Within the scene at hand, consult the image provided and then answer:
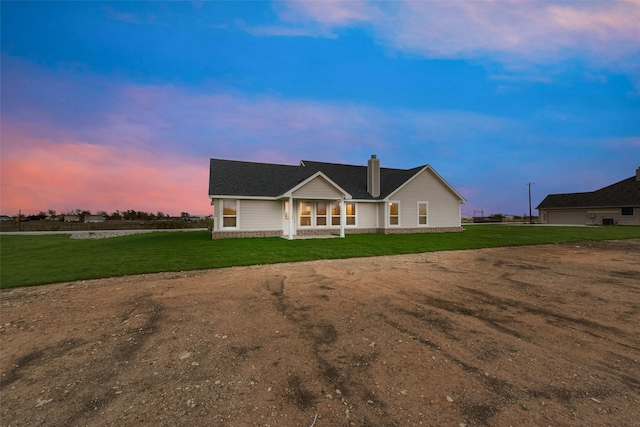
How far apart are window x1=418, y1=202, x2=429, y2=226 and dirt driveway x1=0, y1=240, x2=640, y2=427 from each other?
1821 cm

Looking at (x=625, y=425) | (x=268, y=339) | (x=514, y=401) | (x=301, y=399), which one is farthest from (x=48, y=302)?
(x=625, y=425)

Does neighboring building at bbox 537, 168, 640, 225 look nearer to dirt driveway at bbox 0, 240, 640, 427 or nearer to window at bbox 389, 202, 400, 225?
window at bbox 389, 202, 400, 225

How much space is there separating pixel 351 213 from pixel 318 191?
5.17m

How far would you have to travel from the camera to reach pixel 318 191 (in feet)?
65.2

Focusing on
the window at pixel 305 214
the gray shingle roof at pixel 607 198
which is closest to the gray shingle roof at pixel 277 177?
the window at pixel 305 214

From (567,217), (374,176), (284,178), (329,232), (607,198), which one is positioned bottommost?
(329,232)

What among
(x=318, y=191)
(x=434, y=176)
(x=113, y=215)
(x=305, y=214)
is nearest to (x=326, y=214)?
(x=305, y=214)

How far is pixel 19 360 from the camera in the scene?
11.8 feet

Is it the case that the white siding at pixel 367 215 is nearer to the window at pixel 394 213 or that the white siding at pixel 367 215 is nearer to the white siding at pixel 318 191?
the window at pixel 394 213

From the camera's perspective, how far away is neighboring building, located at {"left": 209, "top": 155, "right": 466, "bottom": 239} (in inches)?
772

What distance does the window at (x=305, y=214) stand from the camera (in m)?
21.1

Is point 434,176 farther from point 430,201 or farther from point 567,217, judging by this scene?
point 567,217

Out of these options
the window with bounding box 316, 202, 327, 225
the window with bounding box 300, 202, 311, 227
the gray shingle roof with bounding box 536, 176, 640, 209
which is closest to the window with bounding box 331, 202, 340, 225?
the window with bounding box 316, 202, 327, 225

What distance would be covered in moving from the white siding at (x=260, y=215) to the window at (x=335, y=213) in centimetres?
439
